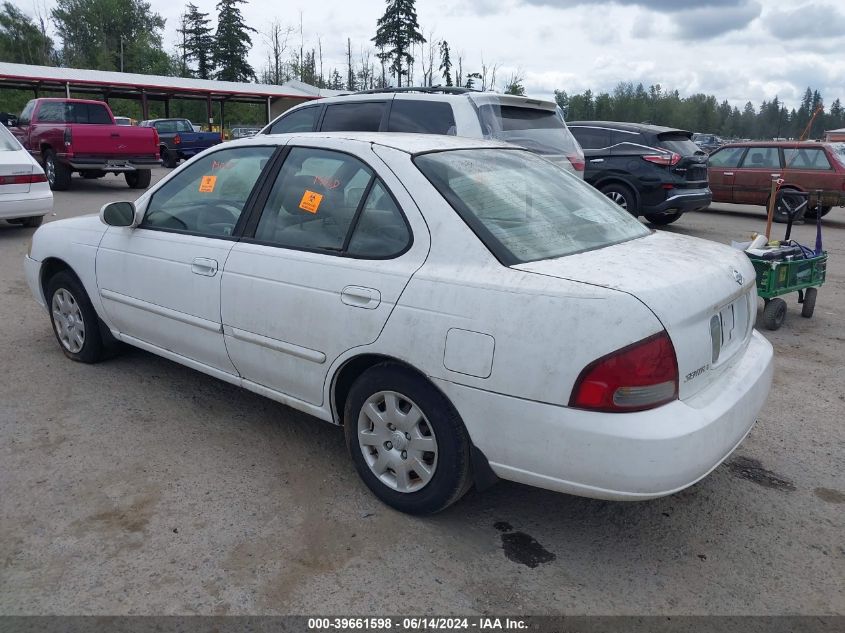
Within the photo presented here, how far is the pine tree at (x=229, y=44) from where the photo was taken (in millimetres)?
72625

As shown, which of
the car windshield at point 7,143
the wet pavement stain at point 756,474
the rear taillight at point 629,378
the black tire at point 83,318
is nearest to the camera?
the rear taillight at point 629,378

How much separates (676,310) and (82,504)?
2.65 metres

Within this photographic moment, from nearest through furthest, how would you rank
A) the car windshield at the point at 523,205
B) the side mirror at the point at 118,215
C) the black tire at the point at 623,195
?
the car windshield at the point at 523,205, the side mirror at the point at 118,215, the black tire at the point at 623,195

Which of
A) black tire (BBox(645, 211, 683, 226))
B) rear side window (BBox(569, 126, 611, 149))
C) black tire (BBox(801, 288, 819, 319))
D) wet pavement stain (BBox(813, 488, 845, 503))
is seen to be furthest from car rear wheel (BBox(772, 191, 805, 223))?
wet pavement stain (BBox(813, 488, 845, 503))

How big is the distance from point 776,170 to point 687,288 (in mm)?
12714

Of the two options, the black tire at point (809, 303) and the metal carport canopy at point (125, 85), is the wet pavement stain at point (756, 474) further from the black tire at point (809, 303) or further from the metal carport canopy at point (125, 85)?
the metal carport canopy at point (125, 85)

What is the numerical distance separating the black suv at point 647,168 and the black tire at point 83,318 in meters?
8.19

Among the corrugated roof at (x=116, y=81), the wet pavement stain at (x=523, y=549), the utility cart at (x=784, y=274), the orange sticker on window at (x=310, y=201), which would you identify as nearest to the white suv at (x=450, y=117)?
the utility cart at (x=784, y=274)

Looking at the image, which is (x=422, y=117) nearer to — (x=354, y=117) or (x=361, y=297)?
(x=354, y=117)

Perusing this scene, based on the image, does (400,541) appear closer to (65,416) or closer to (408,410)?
(408,410)

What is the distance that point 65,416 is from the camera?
13.3 feet

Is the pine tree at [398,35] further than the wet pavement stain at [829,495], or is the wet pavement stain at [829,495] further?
the pine tree at [398,35]

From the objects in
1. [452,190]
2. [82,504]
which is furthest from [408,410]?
[82,504]

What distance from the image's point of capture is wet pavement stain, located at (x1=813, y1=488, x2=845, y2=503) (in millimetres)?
3367
